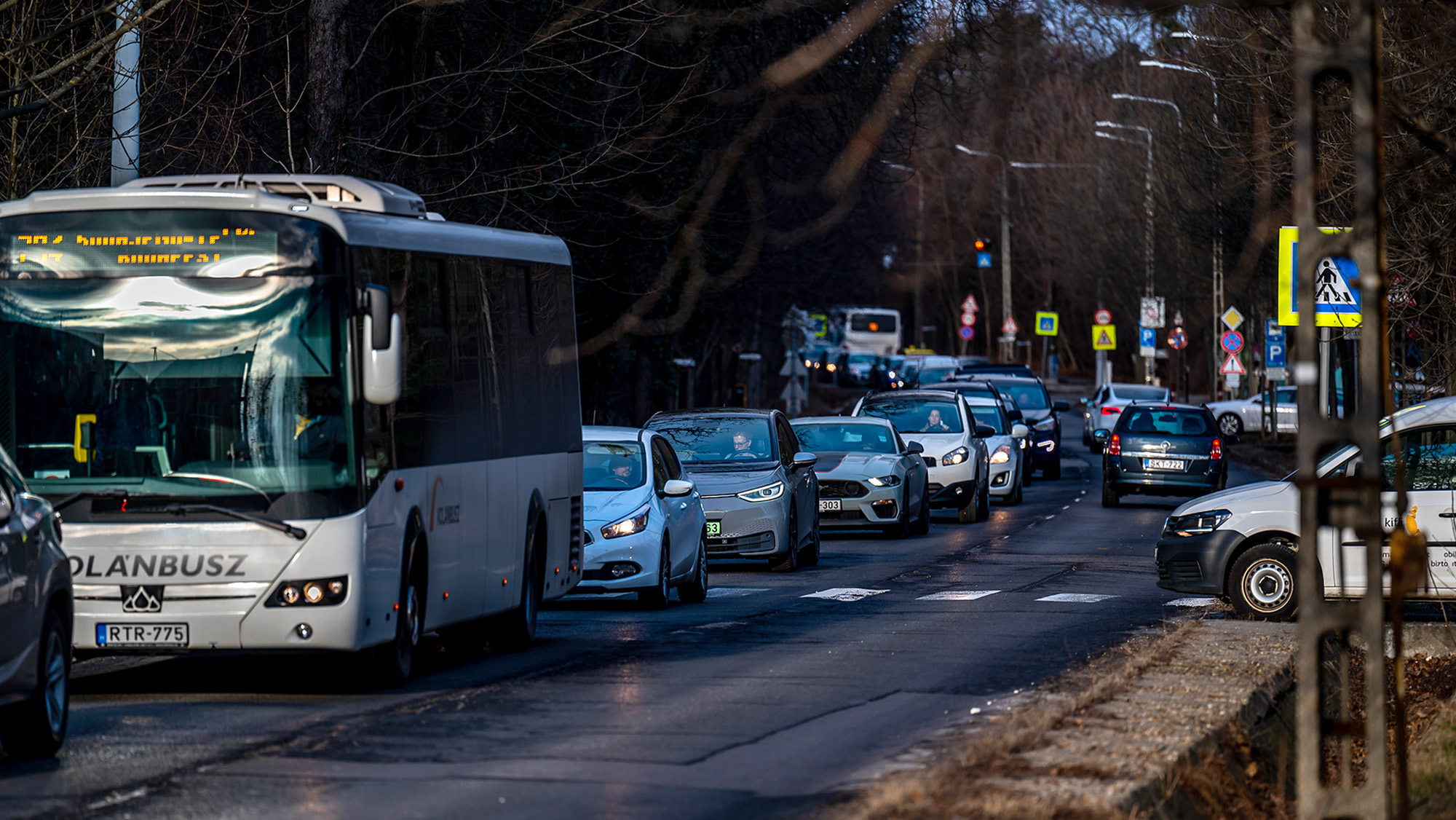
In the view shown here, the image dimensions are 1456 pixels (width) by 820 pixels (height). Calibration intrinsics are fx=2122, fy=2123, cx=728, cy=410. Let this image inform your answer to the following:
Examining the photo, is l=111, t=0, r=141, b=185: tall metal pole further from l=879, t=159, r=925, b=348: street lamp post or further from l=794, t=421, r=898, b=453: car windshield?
l=879, t=159, r=925, b=348: street lamp post

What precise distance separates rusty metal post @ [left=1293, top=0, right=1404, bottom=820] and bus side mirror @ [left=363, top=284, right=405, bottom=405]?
5.39 metres

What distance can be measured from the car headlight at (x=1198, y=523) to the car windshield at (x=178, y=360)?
7494 millimetres

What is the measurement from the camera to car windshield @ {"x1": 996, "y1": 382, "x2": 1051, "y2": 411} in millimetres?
41625

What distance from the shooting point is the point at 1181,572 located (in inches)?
627

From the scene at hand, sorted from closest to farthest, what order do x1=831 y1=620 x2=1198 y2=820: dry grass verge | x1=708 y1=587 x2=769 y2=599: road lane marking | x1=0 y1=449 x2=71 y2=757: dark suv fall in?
x1=831 y1=620 x2=1198 y2=820: dry grass verge, x1=0 y1=449 x2=71 y2=757: dark suv, x1=708 y1=587 x2=769 y2=599: road lane marking

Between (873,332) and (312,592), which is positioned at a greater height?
(873,332)

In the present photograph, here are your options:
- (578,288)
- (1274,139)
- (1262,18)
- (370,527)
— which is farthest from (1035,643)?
(578,288)

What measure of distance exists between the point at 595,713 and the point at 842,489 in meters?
15.4

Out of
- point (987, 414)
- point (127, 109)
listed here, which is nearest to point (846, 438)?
point (987, 414)

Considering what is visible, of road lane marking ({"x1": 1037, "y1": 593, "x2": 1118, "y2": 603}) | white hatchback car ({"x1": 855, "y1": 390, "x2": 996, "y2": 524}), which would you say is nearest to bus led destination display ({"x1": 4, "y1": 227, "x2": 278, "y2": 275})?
road lane marking ({"x1": 1037, "y1": 593, "x2": 1118, "y2": 603})

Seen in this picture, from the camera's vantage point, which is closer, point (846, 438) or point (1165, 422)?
point (846, 438)

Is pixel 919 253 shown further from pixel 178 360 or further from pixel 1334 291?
pixel 178 360

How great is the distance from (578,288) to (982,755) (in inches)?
931

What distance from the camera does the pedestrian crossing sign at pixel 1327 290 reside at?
2081 centimetres
